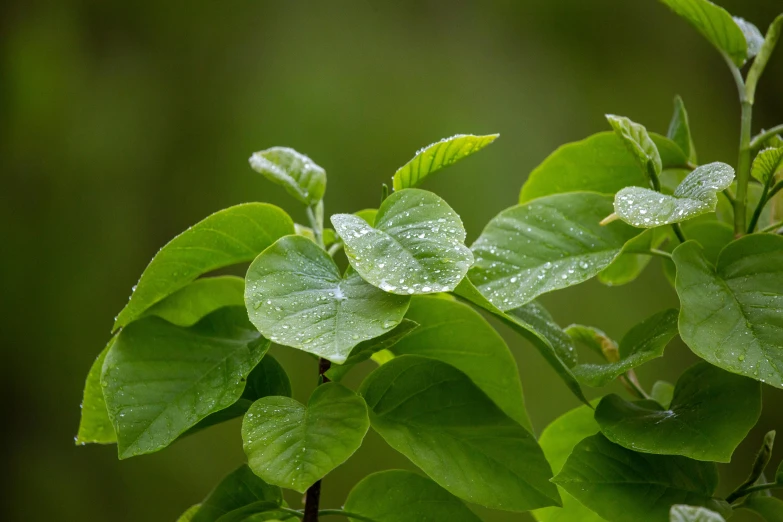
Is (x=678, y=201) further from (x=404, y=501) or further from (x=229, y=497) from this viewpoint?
(x=229, y=497)

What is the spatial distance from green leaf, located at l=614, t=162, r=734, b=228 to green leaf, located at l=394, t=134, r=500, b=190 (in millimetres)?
103

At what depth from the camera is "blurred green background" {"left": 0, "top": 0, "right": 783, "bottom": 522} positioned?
1.93m

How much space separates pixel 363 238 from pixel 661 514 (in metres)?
0.26

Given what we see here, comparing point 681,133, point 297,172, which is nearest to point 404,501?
point 297,172

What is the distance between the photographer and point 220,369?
48 cm

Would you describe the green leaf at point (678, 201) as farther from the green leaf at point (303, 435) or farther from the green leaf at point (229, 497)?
the green leaf at point (229, 497)

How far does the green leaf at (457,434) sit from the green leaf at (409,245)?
4.0 inches

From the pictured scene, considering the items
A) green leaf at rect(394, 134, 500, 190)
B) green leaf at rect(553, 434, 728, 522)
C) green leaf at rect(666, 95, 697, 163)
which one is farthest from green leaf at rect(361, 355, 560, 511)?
green leaf at rect(666, 95, 697, 163)

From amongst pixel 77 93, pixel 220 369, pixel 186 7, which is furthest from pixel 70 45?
pixel 220 369

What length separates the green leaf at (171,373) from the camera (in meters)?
0.44

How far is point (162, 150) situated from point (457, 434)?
67.0 inches

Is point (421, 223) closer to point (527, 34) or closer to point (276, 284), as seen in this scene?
point (276, 284)

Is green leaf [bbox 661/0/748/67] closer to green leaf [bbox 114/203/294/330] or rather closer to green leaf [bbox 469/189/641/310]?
green leaf [bbox 469/189/641/310]

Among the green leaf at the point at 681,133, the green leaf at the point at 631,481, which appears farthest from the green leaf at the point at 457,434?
the green leaf at the point at 681,133
